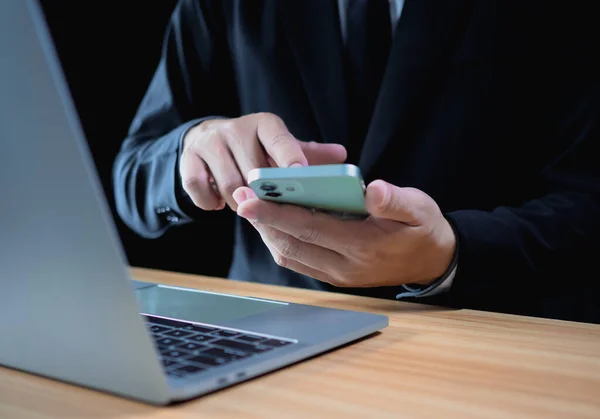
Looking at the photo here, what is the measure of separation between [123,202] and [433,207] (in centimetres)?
75

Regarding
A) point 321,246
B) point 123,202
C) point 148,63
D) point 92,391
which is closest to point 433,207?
point 321,246

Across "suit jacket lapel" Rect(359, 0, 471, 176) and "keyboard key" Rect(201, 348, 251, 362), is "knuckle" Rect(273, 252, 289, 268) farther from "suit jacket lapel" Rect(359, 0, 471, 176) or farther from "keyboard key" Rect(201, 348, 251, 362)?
"suit jacket lapel" Rect(359, 0, 471, 176)

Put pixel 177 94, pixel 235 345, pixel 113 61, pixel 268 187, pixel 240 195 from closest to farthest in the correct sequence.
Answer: pixel 235 345 → pixel 268 187 → pixel 240 195 → pixel 177 94 → pixel 113 61

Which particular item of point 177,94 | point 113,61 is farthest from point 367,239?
point 113,61

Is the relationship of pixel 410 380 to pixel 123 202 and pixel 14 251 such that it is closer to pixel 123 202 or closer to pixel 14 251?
pixel 14 251

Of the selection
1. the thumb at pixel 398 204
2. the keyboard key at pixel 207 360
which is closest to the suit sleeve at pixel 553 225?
the thumb at pixel 398 204

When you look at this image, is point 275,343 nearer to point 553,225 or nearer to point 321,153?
point 321,153

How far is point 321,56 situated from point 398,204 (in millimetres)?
616

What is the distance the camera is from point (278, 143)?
0.83 metres

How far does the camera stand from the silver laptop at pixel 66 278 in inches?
14.2

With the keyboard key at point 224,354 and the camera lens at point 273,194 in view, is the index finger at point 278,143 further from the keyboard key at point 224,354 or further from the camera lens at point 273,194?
the keyboard key at point 224,354

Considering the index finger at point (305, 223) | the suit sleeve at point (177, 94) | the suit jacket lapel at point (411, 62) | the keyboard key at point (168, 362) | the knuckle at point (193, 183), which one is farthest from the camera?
the suit sleeve at point (177, 94)

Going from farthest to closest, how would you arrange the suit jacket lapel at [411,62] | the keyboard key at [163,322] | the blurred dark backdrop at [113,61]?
1. the blurred dark backdrop at [113,61]
2. the suit jacket lapel at [411,62]
3. the keyboard key at [163,322]

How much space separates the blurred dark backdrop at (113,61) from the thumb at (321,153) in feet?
2.13
